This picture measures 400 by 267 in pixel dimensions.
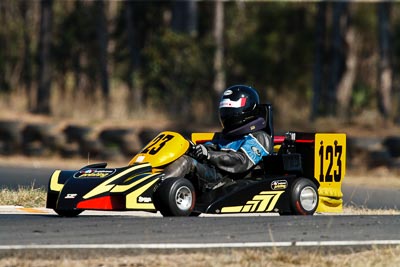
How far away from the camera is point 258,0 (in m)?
39.2

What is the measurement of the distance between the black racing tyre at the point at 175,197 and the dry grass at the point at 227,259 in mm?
1844

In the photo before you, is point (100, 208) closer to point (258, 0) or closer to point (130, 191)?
point (130, 191)

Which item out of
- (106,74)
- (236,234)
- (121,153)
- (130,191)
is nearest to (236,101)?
(130,191)

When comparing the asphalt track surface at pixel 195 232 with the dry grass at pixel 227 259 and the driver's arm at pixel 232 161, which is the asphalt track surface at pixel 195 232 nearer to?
the dry grass at pixel 227 259

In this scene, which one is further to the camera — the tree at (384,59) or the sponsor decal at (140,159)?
the tree at (384,59)

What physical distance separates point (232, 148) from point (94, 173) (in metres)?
1.54

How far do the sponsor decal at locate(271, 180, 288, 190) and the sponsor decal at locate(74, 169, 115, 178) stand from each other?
4.91ft

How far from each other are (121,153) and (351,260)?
13609 millimetres

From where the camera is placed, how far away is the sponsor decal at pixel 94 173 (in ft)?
31.2

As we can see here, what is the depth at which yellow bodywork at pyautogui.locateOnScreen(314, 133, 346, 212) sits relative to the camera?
35.4ft

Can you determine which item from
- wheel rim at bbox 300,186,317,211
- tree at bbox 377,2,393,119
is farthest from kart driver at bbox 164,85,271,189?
tree at bbox 377,2,393,119

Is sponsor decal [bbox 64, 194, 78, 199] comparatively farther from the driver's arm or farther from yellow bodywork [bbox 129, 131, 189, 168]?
the driver's arm

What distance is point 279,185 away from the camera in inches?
402

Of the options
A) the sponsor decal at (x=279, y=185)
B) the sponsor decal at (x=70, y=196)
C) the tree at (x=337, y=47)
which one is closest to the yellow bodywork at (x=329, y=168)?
the sponsor decal at (x=279, y=185)
